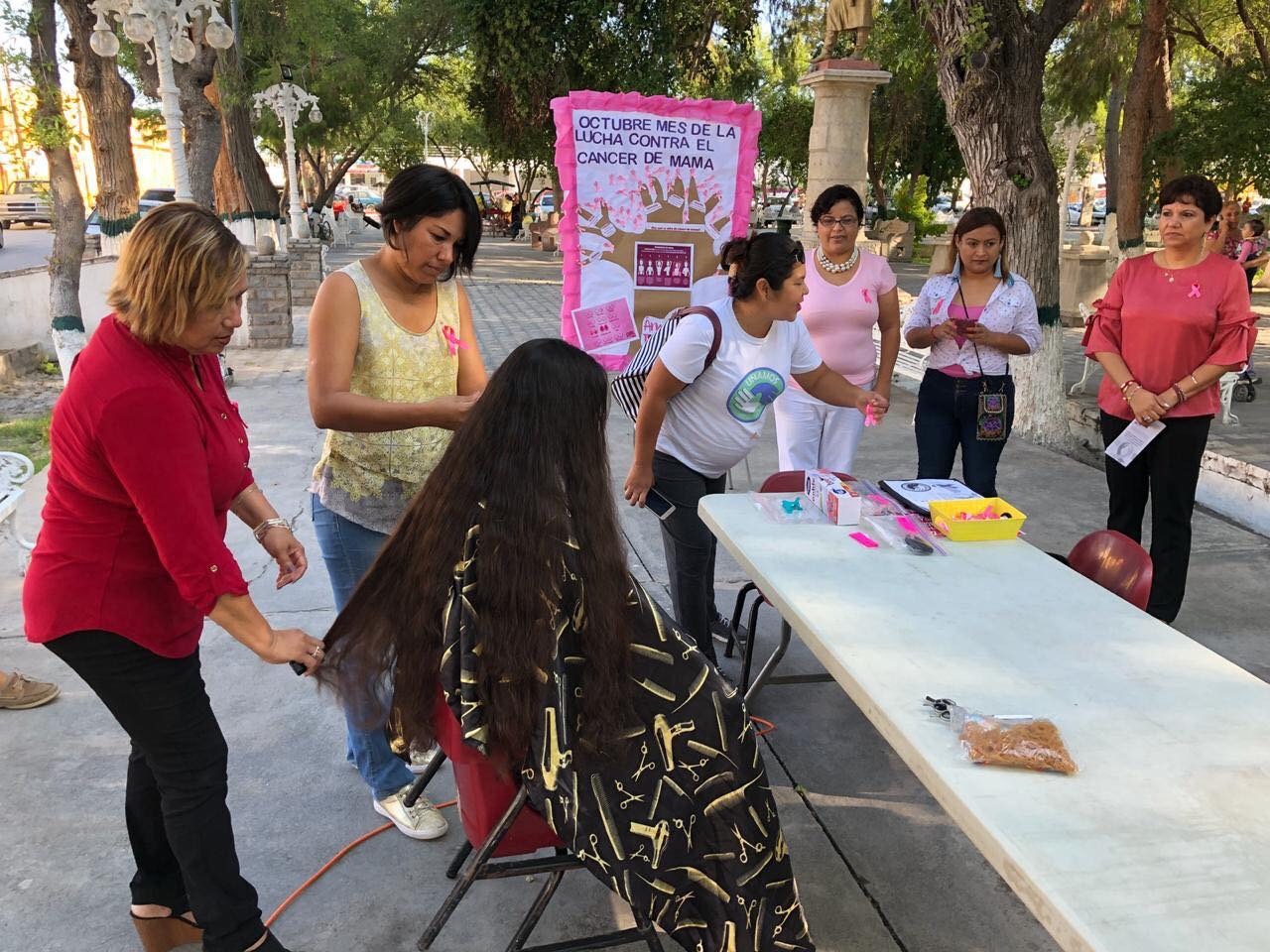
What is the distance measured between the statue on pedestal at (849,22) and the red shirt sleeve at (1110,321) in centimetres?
427

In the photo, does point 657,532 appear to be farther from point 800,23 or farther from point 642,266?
point 800,23

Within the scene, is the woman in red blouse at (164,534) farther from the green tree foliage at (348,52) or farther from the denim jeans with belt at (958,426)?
the green tree foliage at (348,52)

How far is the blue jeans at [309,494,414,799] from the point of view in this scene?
2.54 m

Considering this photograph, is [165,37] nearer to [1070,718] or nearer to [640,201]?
[640,201]

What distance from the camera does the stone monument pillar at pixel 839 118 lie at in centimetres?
737

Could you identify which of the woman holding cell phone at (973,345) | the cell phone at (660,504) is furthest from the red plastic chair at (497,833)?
the woman holding cell phone at (973,345)

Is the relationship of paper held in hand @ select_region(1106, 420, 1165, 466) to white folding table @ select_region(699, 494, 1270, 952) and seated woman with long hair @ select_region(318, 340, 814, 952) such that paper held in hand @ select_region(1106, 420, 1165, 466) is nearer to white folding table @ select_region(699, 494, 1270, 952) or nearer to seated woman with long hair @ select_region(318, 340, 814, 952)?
white folding table @ select_region(699, 494, 1270, 952)

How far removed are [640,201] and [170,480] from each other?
3973 mm

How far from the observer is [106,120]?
418 inches

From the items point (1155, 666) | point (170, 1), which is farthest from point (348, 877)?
point (170, 1)

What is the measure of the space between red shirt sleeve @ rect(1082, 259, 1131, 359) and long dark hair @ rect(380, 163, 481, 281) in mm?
2663

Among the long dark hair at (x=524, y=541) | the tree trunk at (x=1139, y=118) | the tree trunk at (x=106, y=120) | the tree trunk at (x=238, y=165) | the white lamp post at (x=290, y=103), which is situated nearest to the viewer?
the long dark hair at (x=524, y=541)

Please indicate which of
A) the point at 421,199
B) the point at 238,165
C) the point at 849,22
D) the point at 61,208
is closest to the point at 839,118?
the point at 849,22

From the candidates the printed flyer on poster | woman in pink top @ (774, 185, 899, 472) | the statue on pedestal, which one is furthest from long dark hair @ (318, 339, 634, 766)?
the statue on pedestal
